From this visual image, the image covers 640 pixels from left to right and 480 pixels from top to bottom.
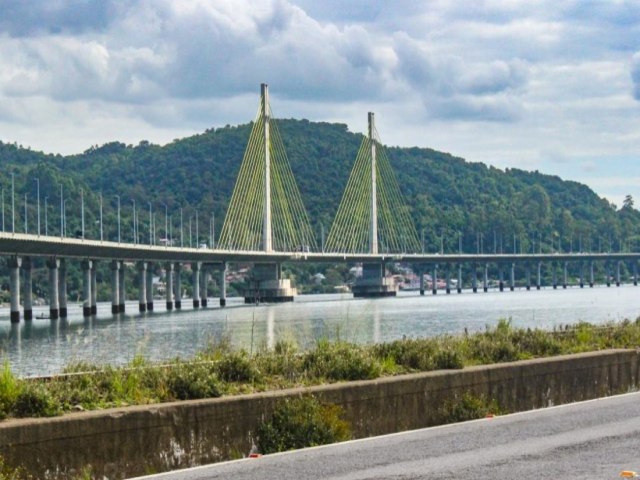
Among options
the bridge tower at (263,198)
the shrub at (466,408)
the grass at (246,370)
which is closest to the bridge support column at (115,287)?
the bridge tower at (263,198)

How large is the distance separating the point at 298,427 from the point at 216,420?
4.00 feet

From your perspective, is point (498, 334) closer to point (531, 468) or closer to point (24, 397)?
point (531, 468)

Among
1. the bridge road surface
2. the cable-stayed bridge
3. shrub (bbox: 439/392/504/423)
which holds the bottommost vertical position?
the bridge road surface

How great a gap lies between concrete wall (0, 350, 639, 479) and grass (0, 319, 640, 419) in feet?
1.54

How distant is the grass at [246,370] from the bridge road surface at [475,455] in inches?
53.1

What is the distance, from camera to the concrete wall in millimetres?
Answer: 14250

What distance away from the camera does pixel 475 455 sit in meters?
15.9

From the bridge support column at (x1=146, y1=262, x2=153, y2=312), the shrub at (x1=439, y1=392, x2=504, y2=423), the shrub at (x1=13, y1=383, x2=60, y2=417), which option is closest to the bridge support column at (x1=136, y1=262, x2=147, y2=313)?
the bridge support column at (x1=146, y1=262, x2=153, y2=312)

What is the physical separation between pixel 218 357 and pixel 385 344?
3.57 metres

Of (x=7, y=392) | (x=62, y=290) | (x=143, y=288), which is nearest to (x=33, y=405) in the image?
(x=7, y=392)

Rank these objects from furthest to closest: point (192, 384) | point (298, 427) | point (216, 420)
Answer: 1. point (298, 427)
2. point (192, 384)
3. point (216, 420)

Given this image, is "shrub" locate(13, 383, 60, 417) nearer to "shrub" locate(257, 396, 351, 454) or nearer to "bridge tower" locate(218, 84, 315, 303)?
"shrub" locate(257, 396, 351, 454)

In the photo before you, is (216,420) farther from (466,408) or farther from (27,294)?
(27,294)

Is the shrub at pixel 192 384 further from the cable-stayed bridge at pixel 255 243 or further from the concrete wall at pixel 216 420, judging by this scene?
the cable-stayed bridge at pixel 255 243
